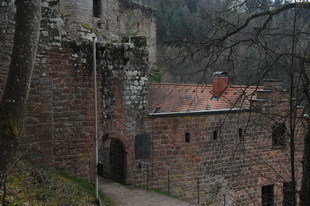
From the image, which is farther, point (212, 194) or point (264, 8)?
point (212, 194)

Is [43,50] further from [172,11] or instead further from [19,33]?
[172,11]

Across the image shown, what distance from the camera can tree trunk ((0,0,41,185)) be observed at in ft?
14.4

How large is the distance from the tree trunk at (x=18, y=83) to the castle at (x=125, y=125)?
3679 mm

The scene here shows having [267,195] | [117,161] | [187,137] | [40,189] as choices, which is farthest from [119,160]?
[267,195]

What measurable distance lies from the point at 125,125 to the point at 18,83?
6283 millimetres

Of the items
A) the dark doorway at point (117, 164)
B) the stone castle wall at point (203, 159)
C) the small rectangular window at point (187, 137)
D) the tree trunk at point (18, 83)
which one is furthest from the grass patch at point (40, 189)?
the small rectangular window at point (187, 137)

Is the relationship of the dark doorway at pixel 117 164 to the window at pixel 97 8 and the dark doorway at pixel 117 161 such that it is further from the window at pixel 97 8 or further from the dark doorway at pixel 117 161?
the window at pixel 97 8

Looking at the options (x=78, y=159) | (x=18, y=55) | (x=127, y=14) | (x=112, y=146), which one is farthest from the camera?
(x=127, y=14)

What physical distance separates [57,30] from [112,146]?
445 centimetres

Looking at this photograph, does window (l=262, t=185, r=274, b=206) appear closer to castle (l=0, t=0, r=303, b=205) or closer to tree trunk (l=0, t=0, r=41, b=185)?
castle (l=0, t=0, r=303, b=205)

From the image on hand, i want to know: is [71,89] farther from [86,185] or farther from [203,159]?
[203,159]

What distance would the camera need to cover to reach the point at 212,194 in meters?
12.2

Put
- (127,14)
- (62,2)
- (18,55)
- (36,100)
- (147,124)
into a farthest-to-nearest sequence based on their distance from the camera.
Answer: (127,14) < (62,2) < (147,124) < (36,100) < (18,55)

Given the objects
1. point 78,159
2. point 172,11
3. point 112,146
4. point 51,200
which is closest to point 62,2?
point 112,146
